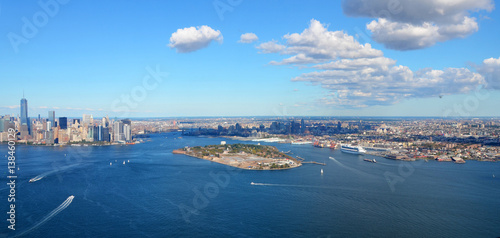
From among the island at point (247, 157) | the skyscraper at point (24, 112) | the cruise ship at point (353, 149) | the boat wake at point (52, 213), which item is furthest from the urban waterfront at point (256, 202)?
the skyscraper at point (24, 112)

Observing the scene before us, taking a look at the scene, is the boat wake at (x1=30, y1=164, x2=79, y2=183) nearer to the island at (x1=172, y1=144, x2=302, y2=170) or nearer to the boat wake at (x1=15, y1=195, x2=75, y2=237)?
the boat wake at (x1=15, y1=195, x2=75, y2=237)

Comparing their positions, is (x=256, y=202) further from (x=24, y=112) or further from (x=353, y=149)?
(x=24, y=112)

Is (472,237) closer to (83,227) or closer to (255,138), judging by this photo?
(83,227)

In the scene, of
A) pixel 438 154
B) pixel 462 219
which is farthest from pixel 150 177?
pixel 438 154

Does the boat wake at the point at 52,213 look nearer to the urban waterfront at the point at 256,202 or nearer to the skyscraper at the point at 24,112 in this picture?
the urban waterfront at the point at 256,202

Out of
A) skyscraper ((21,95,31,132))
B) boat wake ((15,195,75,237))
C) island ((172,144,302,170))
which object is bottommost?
boat wake ((15,195,75,237))

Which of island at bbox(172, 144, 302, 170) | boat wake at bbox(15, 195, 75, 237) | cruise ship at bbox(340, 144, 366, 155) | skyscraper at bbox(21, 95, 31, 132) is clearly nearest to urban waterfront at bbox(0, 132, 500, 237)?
boat wake at bbox(15, 195, 75, 237)
